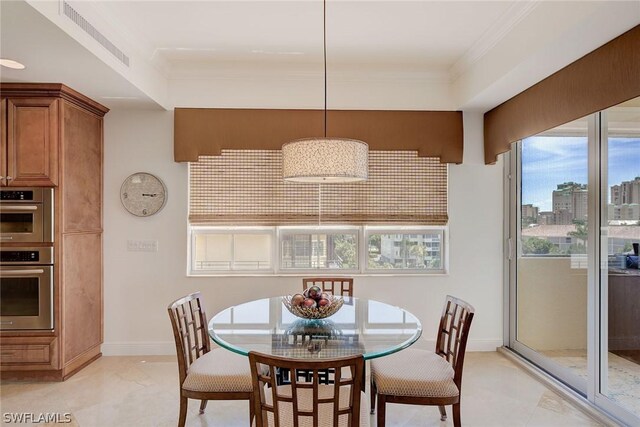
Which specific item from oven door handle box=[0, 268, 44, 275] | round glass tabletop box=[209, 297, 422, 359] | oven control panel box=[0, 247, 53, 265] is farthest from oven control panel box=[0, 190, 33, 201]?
round glass tabletop box=[209, 297, 422, 359]

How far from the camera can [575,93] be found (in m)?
2.54

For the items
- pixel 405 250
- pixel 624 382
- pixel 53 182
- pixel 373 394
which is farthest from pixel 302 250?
pixel 624 382

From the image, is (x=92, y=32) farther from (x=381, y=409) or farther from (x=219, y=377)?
(x=381, y=409)

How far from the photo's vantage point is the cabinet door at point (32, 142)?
9.89ft

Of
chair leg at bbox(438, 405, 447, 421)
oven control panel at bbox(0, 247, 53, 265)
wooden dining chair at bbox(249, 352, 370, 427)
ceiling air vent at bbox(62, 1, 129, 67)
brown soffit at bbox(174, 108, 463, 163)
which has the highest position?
ceiling air vent at bbox(62, 1, 129, 67)

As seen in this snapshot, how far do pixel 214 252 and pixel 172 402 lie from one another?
1.47 m

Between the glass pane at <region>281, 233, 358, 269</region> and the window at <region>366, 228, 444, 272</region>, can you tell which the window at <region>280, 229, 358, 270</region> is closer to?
the glass pane at <region>281, 233, 358, 269</region>

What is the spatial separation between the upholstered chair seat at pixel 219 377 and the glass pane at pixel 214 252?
1.65 meters

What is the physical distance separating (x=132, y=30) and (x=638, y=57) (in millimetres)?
3267

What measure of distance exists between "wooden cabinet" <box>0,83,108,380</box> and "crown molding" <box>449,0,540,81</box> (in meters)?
3.35

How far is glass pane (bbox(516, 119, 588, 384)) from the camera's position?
9.44 ft

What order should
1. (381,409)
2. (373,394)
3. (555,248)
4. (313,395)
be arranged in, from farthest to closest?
(555,248), (373,394), (381,409), (313,395)

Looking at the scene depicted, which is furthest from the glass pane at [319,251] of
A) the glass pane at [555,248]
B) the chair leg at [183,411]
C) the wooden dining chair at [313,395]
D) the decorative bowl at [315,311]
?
the wooden dining chair at [313,395]

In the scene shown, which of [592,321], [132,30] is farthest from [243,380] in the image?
[132,30]
